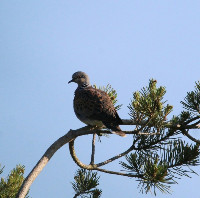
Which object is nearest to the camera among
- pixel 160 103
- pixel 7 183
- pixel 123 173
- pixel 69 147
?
pixel 160 103

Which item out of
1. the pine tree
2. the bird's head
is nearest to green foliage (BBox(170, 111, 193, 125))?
the pine tree

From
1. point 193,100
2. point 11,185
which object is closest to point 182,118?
point 193,100

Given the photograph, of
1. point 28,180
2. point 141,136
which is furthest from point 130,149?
point 28,180

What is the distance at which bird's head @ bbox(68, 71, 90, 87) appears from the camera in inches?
321

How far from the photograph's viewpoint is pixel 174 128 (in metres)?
5.05

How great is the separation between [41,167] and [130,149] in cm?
117

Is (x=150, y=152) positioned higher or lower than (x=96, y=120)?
lower

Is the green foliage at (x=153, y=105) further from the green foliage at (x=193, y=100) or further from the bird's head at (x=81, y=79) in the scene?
the bird's head at (x=81, y=79)

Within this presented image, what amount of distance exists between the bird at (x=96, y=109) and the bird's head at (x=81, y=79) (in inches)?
32.3

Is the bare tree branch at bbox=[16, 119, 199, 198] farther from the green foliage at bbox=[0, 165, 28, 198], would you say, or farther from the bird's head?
the bird's head

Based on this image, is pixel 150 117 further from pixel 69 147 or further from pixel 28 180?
pixel 28 180

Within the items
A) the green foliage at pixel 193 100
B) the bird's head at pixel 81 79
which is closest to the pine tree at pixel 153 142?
the green foliage at pixel 193 100

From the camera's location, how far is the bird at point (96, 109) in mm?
5844

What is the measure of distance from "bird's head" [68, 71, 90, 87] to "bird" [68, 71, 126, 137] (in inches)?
32.3
